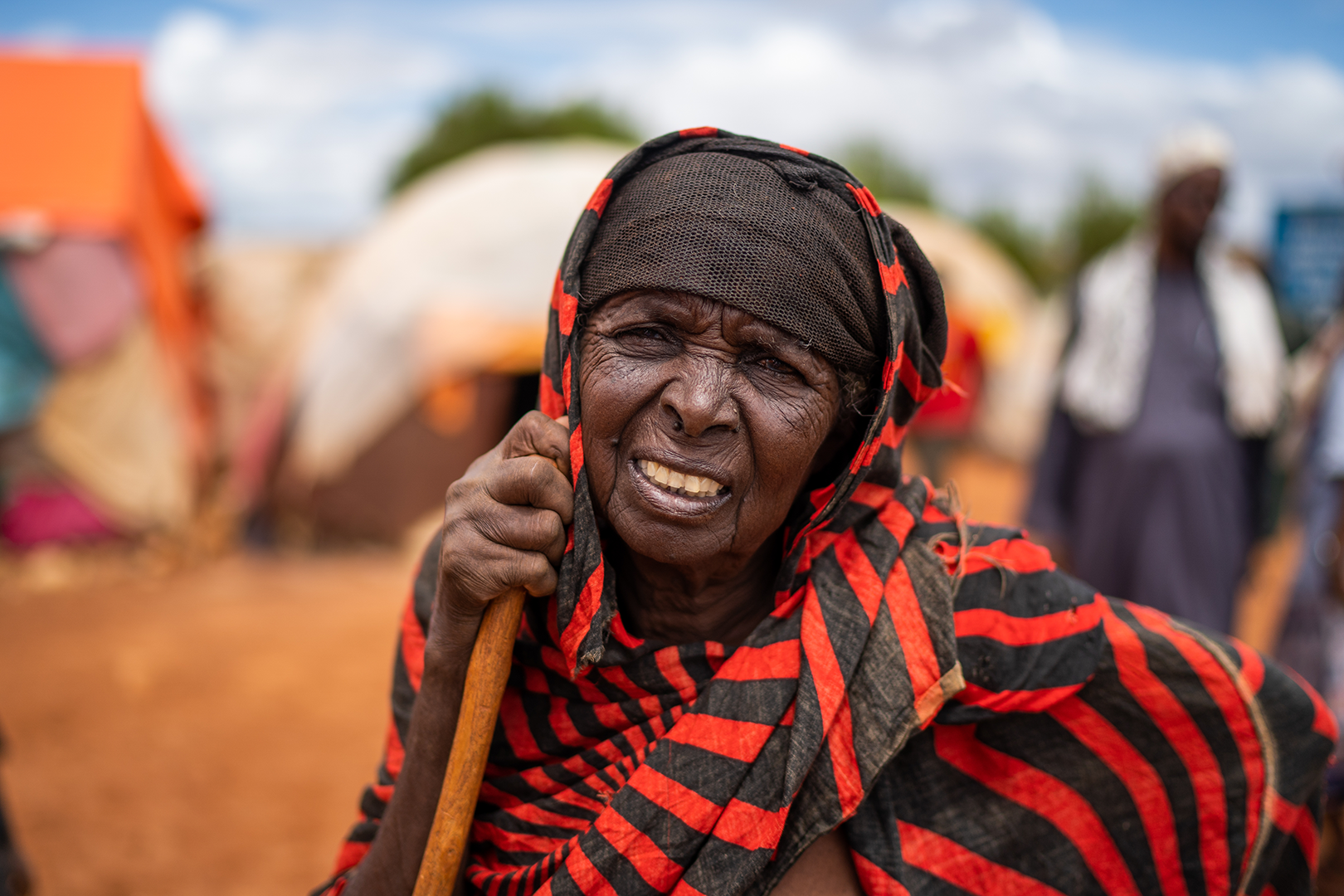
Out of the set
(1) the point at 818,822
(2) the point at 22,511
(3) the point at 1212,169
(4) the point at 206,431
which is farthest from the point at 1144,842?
(4) the point at 206,431

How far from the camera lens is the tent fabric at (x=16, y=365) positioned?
25.2 ft

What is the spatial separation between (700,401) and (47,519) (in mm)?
8224

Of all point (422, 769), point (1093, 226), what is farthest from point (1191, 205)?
point (1093, 226)

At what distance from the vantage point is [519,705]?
1.51m

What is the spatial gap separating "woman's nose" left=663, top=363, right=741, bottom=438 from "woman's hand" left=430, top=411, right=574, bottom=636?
179mm

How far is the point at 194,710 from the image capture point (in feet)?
17.0

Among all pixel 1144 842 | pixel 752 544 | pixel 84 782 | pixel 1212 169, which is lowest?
pixel 84 782

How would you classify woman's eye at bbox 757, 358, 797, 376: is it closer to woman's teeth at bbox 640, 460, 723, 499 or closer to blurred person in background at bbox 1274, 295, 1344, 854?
woman's teeth at bbox 640, 460, 723, 499

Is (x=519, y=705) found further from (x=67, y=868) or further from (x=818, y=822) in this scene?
(x=67, y=868)

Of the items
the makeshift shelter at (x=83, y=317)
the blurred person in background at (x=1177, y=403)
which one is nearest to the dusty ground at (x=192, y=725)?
the makeshift shelter at (x=83, y=317)

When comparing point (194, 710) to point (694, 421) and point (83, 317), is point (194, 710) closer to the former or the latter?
point (83, 317)

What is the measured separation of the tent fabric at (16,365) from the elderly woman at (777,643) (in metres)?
7.74

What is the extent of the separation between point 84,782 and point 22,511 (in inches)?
167

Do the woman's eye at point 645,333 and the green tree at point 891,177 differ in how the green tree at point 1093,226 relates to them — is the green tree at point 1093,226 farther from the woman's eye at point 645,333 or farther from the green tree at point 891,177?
the woman's eye at point 645,333
